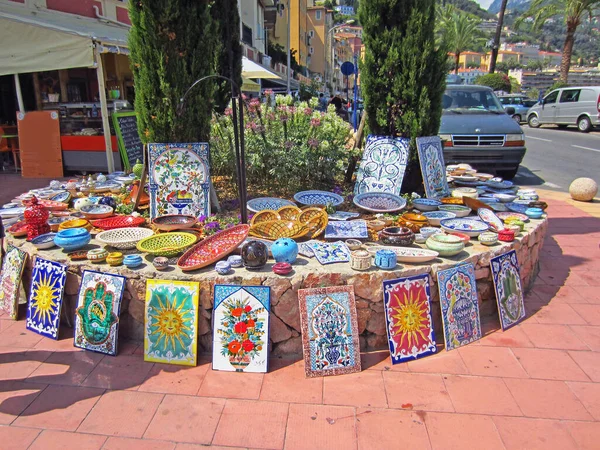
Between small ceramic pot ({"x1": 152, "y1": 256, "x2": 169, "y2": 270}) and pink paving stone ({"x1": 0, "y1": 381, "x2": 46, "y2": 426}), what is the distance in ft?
3.43

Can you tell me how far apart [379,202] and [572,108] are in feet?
59.8

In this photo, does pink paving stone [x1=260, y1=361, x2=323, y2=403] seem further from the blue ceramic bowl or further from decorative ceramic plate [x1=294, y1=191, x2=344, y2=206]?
decorative ceramic plate [x1=294, y1=191, x2=344, y2=206]

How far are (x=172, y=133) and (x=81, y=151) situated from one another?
454 centimetres

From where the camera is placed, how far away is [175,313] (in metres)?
3.18

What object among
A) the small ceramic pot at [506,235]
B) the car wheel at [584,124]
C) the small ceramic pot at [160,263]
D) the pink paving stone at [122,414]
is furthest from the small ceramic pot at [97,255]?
the car wheel at [584,124]

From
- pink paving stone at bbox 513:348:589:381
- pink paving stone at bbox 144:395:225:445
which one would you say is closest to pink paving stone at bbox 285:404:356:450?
pink paving stone at bbox 144:395:225:445

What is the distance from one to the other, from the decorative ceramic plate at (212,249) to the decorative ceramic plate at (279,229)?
0.26m

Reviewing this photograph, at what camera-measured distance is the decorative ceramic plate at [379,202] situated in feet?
15.9

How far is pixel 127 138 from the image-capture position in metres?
8.19

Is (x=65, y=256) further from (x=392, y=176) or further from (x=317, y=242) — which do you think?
(x=392, y=176)

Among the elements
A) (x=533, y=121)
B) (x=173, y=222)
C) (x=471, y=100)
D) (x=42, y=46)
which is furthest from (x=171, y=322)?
(x=533, y=121)

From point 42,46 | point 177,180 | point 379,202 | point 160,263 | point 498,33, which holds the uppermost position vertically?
point 498,33

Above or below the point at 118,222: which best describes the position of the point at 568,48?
above

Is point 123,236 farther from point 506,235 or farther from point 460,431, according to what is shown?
point 506,235
